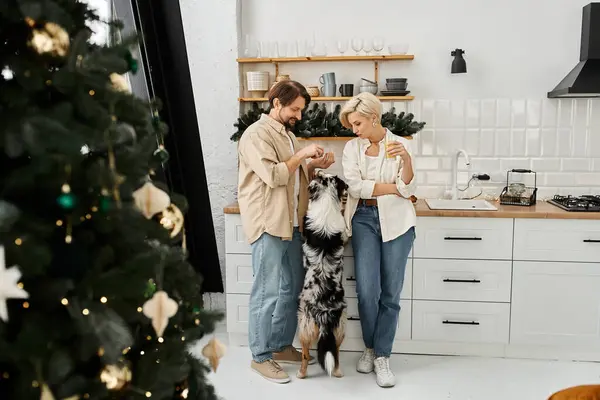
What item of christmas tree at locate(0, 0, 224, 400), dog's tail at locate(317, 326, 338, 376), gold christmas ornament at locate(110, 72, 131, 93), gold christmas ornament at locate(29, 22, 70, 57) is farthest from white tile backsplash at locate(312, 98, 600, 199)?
gold christmas ornament at locate(29, 22, 70, 57)

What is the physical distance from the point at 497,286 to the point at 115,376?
106 inches

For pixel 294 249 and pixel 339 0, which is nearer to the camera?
pixel 294 249

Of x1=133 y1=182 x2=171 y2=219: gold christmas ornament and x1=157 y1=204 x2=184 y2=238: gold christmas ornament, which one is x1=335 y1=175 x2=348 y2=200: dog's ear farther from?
x1=133 y1=182 x2=171 y2=219: gold christmas ornament

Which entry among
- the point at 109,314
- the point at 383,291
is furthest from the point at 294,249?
the point at 109,314

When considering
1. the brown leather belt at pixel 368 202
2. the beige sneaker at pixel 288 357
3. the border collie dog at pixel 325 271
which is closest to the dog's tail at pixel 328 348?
the border collie dog at pixel 325 271

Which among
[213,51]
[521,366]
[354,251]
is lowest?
[521,366]

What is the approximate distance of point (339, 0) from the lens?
4031 mm

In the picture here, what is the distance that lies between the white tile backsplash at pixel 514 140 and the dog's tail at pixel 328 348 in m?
1.48

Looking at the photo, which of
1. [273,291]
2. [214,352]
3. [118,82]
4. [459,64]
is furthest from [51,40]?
[459,64]

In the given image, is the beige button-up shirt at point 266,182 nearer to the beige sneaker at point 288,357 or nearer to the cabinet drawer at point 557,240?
the beige sneaker at point 288,357

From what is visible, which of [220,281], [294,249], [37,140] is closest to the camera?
[37,140]

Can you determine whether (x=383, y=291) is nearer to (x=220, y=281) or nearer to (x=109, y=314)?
(x=220, y=281)

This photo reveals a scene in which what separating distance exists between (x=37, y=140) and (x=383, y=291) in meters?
2.43

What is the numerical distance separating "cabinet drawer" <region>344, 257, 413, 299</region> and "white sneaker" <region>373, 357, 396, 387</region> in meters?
0.43
